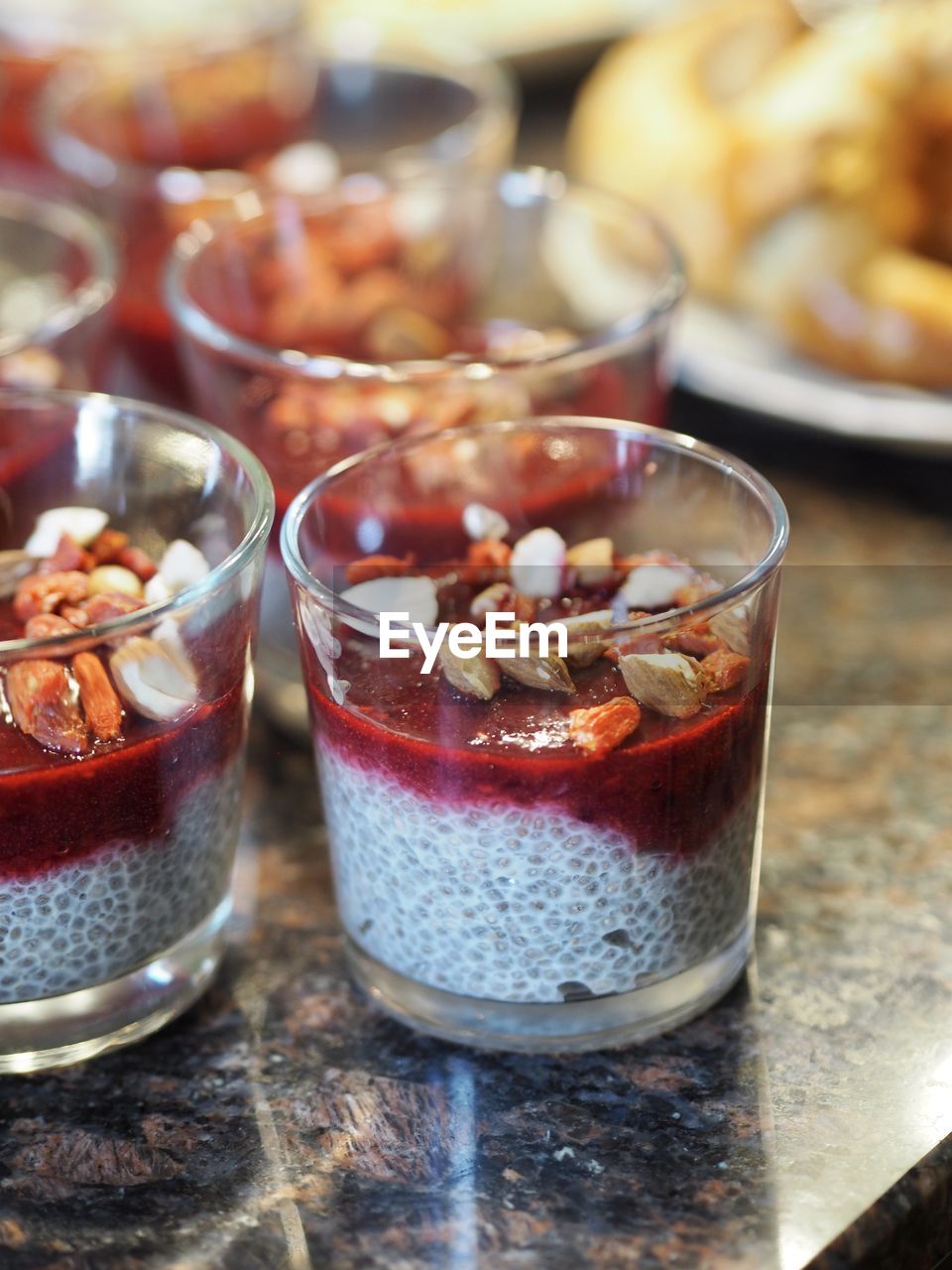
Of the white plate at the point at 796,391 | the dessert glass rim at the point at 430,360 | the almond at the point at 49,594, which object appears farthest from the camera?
the white plate at the point at 796,391

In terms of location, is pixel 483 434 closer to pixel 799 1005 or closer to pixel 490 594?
pixel 490 594

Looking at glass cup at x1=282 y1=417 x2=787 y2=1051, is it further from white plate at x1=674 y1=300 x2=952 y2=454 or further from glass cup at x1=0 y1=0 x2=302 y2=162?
glass cup at x1=0 y1=0 x2=302 y2=162

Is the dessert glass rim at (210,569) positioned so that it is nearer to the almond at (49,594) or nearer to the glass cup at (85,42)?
the almond at (49,594)

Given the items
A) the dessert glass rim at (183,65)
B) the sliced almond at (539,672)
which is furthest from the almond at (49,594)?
the dessert glass rim at (183,65)

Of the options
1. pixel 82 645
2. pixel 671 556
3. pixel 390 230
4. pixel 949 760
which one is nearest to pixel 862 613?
pixel 949 760

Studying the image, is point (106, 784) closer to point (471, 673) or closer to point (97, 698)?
point (97, 698)

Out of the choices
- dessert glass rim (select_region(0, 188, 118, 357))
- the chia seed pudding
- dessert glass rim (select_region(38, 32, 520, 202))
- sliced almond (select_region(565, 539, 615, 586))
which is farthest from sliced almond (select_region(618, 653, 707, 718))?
dessert glass rim (select_region(38, 32, 520, 202))
